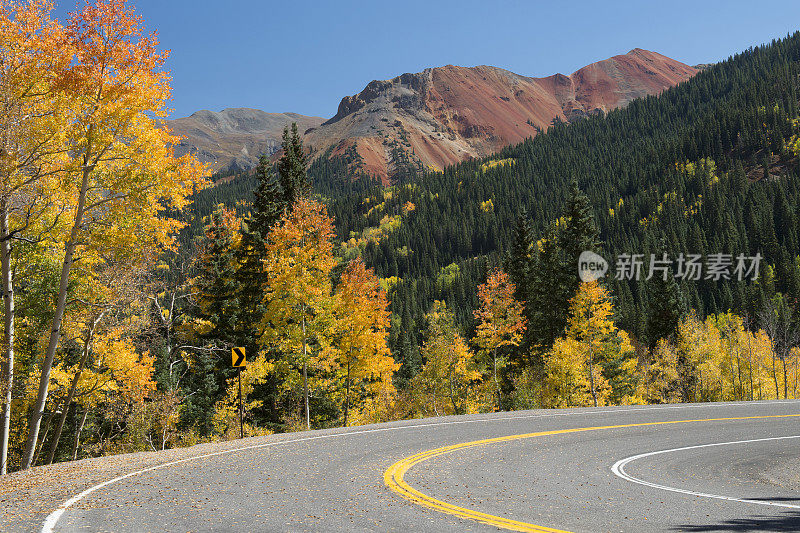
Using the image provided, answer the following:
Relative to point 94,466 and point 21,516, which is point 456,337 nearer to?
point 94,466

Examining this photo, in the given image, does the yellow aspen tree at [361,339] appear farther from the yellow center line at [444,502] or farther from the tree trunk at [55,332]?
the tree trunk at [55,332]

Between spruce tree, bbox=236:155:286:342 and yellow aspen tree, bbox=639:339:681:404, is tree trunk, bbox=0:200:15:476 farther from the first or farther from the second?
yellow aspen tree, bbox=639:339:681:404

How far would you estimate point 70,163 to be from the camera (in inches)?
619

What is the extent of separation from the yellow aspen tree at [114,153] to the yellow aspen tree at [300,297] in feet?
35.7

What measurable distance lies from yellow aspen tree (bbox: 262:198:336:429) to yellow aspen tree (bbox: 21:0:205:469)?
1089 cm

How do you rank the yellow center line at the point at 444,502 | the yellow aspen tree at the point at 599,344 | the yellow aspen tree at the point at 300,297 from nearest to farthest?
the yellow center line at the point at 444,502
the yellow aspen tree at the point at 300,297
the yellow aspen tree at the point at 599,344

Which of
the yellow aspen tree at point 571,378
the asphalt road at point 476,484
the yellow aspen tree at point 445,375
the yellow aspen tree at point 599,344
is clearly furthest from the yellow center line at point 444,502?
the yellow aspen tree at point 599,344

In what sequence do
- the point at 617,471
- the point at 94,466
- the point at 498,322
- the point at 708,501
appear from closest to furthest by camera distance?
the point at 708,501 → the point at 617,471 → the point at 94,466 → the point at 498,322

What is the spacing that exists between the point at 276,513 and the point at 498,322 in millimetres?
30734

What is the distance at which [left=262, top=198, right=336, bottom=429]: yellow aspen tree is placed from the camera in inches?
1058

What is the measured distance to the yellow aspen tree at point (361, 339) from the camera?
100.0 ft

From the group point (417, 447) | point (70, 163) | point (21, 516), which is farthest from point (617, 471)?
point (70, 163)

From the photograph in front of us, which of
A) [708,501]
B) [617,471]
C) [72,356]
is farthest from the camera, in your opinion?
[72,356]

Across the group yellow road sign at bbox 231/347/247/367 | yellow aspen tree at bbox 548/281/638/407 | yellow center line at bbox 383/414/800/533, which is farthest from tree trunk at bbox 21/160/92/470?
yellow aspen tree at bbox 548/281/638/407
